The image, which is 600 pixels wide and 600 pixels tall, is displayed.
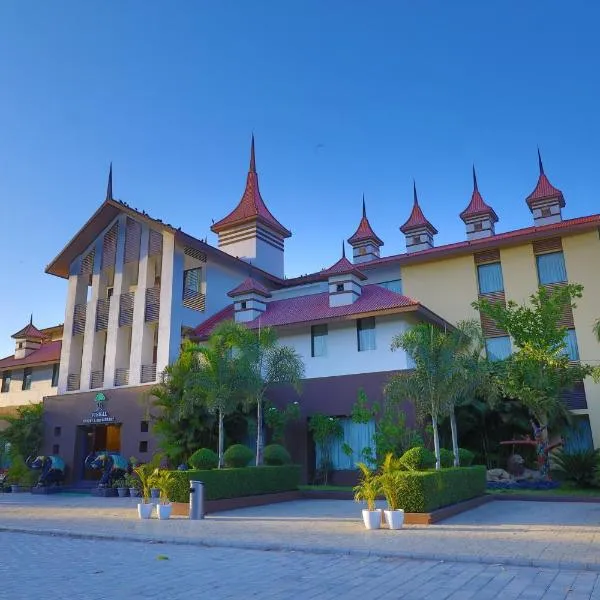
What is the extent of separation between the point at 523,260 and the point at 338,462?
11.9 meters

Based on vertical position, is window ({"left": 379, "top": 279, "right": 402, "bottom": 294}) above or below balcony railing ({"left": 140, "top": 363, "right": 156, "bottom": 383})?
above

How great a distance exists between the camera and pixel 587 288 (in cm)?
2380

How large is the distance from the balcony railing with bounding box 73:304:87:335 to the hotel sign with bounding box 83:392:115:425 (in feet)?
14.0

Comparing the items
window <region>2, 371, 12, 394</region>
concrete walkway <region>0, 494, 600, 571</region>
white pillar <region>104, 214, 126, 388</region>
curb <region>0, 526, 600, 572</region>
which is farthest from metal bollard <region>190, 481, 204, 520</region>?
window <region>2, 371, 12, 394</region>

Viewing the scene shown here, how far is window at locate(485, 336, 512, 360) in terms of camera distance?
984 inches

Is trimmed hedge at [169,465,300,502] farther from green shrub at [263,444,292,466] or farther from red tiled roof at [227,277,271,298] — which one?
red tiled roof at [227,277,271,298]

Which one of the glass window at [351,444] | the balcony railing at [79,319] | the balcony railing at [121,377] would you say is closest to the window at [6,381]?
the balcony railing at [79,319]

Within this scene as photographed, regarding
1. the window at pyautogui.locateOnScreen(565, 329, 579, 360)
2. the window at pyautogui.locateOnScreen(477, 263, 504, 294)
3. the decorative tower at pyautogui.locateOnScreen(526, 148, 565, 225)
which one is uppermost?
the decorative tower at pyautogui.locateOnScreen(526, 148, 565, 225)

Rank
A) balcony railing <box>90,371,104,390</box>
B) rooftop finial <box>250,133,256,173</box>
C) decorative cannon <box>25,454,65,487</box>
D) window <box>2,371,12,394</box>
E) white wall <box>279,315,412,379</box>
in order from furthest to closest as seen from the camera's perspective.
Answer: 1. rooftop finial <box>250,133,256,173</box>
2. window <box>2,371,12,394</box>
3. balcony railing <box>90,371,104,390</box>
4. decorative cannon <box>25,454,65,487</box>
5. white wall <box>279,315,412,379</box>

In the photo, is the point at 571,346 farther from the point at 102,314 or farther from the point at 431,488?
the point at 102,314

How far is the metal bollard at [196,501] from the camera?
13836mm

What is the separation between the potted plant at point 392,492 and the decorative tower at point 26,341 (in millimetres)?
27513

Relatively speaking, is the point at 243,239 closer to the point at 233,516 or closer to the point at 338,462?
the point at 338,462

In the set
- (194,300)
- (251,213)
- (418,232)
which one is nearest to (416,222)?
(418,232)
